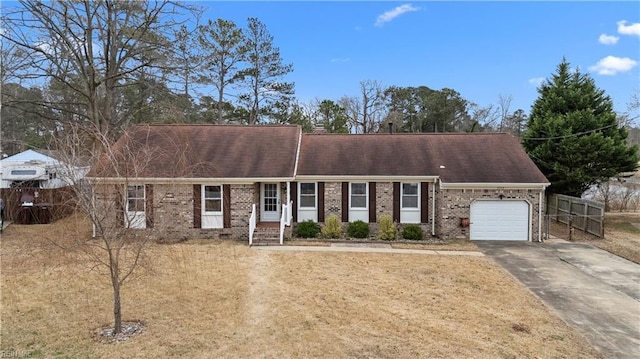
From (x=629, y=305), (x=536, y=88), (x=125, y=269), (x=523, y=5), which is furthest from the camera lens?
(x=536, y=88)

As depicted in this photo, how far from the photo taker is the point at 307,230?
15.1 meters

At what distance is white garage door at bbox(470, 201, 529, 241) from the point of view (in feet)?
49.3

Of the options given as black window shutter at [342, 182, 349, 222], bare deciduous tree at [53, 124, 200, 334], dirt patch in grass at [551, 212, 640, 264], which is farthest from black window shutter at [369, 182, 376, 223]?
bare deciduous tree at [53, 124, 200, 334]

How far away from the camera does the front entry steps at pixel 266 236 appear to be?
14.0 metres

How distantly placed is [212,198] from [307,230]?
13.2ft

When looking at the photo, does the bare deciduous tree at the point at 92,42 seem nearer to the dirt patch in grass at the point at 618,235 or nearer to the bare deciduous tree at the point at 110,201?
the bare deciduous tree at the point at 110,201

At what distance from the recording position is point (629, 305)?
8273mm

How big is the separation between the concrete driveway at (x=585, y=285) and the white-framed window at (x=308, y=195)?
688 centimetres

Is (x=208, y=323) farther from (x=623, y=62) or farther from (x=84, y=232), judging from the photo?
(x=623, y=62)

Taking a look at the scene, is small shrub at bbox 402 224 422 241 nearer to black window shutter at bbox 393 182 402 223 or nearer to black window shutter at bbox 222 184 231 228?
black window shutter at bbox 393 182 402 223

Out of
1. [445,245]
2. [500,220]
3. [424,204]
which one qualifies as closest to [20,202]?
[424,204]

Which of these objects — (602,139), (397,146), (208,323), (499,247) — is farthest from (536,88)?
(208,323)

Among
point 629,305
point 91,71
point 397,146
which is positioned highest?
point 91,71

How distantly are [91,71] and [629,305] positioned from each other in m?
22.1
